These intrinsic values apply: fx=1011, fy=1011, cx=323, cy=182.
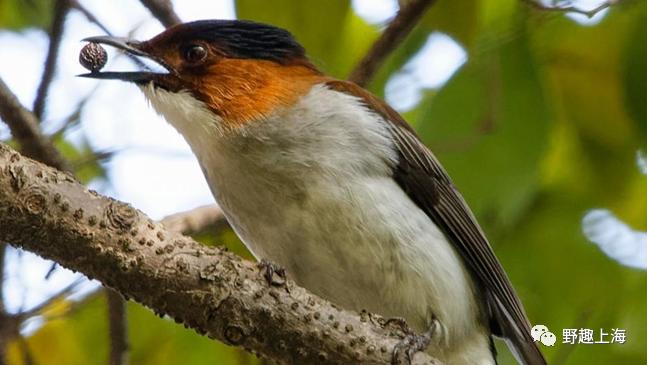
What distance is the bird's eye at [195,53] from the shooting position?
368cm

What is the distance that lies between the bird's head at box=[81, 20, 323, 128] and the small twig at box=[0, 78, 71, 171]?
0.82ft

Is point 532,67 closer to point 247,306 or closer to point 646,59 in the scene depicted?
point 646,59

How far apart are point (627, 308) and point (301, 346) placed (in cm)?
132

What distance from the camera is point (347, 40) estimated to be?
3.99 meters

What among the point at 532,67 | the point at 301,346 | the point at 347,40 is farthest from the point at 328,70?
the point at 301,346

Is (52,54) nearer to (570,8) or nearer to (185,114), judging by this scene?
(185,114)

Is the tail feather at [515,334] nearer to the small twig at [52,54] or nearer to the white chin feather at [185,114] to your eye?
the white chin feather at [185,114]

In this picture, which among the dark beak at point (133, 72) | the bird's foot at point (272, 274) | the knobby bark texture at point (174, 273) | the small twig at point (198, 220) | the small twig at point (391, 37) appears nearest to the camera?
the knobby bark texture at point (174, 273)

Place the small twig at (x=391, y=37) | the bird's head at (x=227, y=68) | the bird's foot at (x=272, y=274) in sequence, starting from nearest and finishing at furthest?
the bird's foot at (x=272, y=274) < the bird's head at (x=227, y=68) < the small twig at (x=391, y=37)

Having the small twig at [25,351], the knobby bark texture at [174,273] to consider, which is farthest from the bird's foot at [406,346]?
the small twig at [25,351]

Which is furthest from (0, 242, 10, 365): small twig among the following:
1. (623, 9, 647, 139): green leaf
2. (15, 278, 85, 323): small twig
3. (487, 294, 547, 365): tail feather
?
(623, 9, 647, 139): green leaf

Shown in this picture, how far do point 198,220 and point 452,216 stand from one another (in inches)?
38.5

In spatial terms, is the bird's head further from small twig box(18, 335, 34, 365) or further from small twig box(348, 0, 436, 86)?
small twig box(18, 335, 34, 365)

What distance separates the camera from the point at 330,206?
3.21 metres
